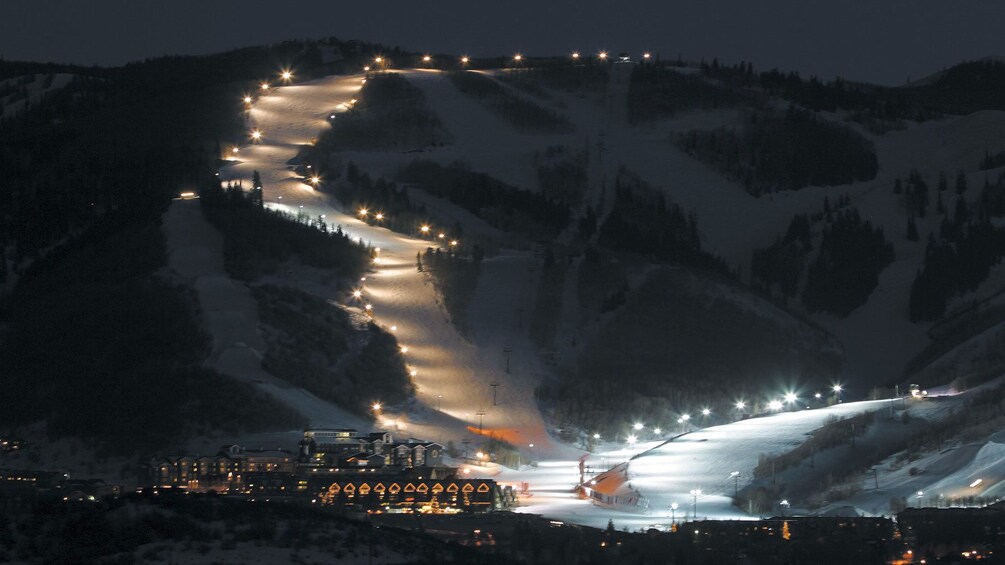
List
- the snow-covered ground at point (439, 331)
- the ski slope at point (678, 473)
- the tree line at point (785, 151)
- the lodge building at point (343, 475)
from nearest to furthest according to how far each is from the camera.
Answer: the lodge building at point (343, 475) < the ski slope at point (678, 473) < the snow-covered ground at point (439, 331) < the tree line at point (785, 151)

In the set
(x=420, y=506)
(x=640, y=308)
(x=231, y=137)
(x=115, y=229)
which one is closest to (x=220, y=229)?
(x=115, y=229)

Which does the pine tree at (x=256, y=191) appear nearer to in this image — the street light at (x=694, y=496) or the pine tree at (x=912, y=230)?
the pine tree at (x=912, y=230)

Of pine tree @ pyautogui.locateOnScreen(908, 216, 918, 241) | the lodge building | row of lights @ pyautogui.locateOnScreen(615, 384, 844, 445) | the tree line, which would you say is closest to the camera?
the lodge building

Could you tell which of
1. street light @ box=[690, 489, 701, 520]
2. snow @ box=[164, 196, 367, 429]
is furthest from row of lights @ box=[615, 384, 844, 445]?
street light @ box=[690, 489, 701, 520]

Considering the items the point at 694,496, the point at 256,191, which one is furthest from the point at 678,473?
the point at 256,191

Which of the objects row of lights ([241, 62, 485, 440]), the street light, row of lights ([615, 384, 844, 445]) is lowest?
the street light

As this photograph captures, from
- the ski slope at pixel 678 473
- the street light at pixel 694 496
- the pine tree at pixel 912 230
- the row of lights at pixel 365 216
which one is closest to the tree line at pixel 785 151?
the pine tree at pixel 912 230

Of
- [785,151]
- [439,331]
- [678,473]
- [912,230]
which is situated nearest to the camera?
[678,473]

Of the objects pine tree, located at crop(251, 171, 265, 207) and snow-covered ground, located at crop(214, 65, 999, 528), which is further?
pine tree, located at crop(251, 171, 265, 207)

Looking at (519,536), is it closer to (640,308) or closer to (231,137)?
(640,308)

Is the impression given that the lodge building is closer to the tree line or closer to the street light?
the street light

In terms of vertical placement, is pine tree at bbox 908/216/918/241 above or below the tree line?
below

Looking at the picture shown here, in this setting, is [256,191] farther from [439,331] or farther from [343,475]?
[343,475]
